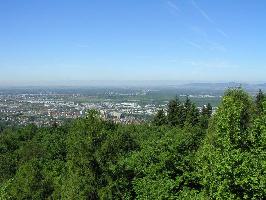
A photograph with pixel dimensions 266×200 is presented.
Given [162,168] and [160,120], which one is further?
[160,120]

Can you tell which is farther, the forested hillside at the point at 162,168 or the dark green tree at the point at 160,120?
the dark green tree at the point at 160,120

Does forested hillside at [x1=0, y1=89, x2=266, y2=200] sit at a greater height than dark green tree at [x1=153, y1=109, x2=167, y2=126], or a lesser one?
greater

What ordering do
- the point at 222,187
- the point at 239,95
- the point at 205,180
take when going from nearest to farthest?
the point at 222,187, the point at 205,180, the point at 239,95

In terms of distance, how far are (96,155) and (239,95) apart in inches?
1154

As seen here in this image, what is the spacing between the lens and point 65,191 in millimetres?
31047

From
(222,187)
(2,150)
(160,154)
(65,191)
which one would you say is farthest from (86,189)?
(2,150)

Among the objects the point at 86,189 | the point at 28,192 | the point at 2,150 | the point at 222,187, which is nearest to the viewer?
the point at 222,187

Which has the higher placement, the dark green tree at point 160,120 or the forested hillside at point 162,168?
the forested hillside at point 162,168

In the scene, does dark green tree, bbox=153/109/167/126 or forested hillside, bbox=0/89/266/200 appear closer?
forested hillside, bbox=0/89/266/200

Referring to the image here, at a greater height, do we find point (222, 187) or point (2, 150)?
point (222, 187)

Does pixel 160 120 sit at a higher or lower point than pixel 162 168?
lower

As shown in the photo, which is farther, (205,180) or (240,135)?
(240,135)

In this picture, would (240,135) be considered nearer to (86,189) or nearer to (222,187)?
(222,187)

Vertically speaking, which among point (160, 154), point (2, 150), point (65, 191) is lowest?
point (2, 150)
